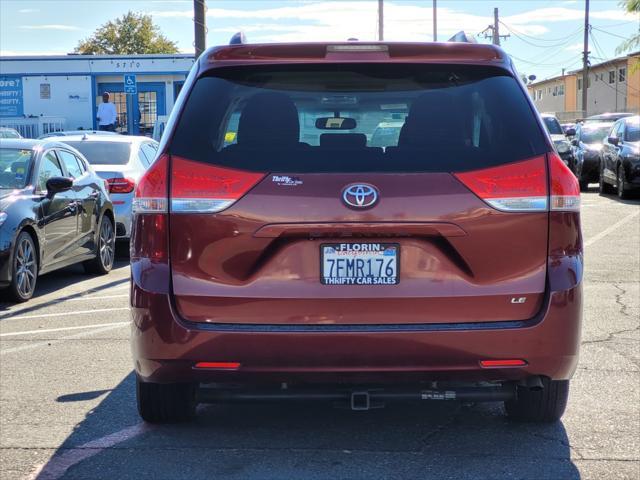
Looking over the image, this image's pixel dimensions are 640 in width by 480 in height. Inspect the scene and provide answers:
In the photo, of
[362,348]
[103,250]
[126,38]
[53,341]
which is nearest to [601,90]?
[126,38]

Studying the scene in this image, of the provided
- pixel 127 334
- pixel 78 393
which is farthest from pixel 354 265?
pixel 127 334

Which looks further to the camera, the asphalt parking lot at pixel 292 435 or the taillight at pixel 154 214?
the asphalt parking lot at pixel 292 435

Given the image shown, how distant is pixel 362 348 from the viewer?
418cm

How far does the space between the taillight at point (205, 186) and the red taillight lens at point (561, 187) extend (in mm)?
1255

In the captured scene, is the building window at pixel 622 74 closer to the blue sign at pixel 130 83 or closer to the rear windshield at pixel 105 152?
the blue sign at pixel 130 83

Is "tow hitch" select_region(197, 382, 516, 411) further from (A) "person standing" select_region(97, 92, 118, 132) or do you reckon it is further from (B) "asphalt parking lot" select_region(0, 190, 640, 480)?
(A) "person standing" select_region(97, 92, 118, 132)

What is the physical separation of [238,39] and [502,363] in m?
1.93

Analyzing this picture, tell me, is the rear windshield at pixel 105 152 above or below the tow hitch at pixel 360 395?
above

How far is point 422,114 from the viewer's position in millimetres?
4406

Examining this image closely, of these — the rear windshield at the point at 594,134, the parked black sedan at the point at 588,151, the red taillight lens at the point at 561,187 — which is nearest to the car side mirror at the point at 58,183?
the red taillight lens at the point at 561,187

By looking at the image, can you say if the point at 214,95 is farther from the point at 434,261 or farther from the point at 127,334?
the point at 127,334

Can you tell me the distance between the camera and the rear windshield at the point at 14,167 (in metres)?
9.88

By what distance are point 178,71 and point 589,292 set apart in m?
27.2

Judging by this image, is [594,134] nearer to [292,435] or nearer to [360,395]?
[292,435]
